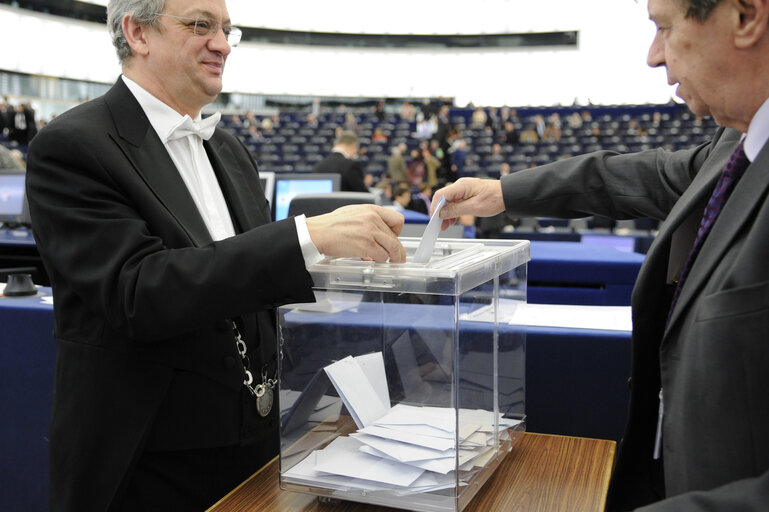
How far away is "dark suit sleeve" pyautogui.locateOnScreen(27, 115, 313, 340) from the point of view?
40.5 inches

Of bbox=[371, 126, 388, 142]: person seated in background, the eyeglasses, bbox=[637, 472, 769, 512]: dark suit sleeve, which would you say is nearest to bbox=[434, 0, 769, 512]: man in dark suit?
bbox=[637, 472, 769, 512]: dark suit sleeve

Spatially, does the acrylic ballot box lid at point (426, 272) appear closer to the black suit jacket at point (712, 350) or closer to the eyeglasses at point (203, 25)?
the black suit jacket at point (712, 350)

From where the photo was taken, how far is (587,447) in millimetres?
1224

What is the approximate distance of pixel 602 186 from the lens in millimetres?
1373

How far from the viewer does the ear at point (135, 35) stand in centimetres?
136

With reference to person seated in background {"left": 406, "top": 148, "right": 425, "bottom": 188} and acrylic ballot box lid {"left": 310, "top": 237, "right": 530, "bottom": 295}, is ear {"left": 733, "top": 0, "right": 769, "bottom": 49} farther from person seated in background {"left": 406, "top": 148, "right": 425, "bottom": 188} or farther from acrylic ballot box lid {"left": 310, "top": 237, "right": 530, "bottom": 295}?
person seated in background {"left": 406, "top": 148, "right": 425, "bottom": 188}

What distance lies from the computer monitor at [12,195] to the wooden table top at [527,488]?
4203mm

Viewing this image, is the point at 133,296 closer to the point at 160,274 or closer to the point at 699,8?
the point at 160,274

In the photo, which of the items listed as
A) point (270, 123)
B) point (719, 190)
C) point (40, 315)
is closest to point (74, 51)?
point (270, 123)

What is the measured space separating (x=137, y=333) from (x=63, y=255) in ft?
0.62

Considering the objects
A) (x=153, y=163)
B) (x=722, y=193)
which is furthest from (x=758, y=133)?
(x=153, y=163)

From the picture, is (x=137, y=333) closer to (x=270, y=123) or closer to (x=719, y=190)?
(x=719, y=190)

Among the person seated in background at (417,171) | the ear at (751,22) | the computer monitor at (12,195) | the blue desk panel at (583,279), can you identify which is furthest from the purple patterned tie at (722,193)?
the person seated in background at (417,171)

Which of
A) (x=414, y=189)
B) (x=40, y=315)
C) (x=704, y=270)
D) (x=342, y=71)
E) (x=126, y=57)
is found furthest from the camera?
(x=342, y=71)
